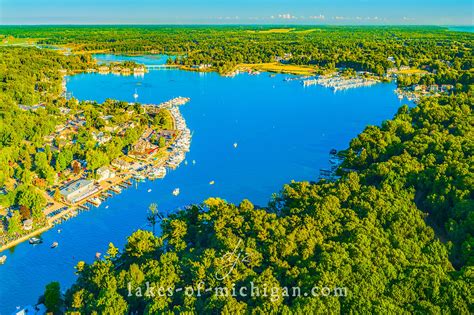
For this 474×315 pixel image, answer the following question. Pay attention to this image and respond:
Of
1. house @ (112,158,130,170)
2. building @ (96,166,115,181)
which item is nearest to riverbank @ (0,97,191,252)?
house @ (112,158,130,170)

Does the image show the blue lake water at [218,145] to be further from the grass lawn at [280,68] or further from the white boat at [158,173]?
the grass lawn at [280,68]

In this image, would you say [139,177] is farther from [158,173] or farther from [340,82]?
[340,82]

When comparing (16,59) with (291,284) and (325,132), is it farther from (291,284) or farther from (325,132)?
(291,284)

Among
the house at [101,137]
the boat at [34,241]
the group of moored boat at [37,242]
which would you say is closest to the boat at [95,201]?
the group of moored boat at [37,242]

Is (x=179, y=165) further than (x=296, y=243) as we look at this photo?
Yes

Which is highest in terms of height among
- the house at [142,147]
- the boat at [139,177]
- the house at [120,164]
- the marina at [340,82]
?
the marina at [340,82]

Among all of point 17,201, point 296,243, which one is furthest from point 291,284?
point 17,201
